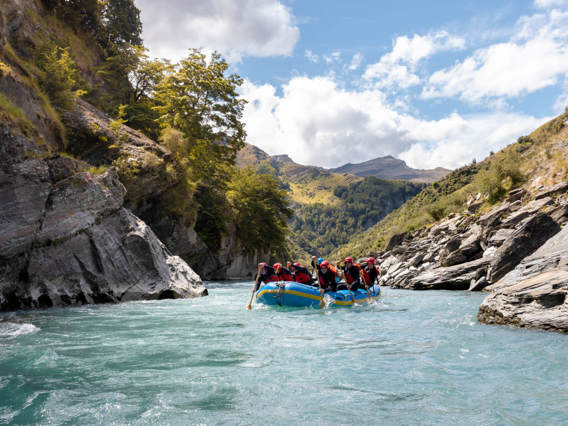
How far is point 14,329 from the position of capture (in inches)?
316

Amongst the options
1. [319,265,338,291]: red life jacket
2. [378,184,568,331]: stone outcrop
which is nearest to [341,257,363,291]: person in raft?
[319,265,338,291]: red life jacket

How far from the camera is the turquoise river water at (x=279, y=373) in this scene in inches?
157

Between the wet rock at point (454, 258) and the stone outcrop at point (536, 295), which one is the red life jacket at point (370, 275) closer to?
the wet rock at point (454, 258)

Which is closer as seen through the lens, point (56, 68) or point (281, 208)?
point (56, 68)

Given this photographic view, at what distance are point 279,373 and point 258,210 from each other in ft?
117

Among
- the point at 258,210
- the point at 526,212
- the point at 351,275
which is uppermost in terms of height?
the point at 258,210

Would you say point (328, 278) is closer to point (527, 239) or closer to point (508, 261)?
point (508, 261)

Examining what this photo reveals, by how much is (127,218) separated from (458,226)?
21.1 meters

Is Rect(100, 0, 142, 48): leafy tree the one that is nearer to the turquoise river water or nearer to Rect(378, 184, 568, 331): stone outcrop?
Rect(378, 184, 568, 331): stone outcrop

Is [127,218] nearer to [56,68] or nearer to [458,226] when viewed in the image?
[56,68]

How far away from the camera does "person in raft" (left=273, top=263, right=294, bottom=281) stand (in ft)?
47.8

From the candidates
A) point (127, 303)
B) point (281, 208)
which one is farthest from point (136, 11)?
point (127, 303)

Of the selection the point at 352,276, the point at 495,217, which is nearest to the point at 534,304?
the point at 352,276

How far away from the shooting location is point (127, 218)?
1527cm
